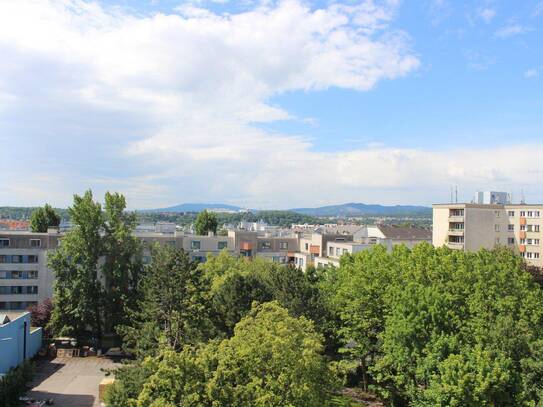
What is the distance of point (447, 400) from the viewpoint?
2733 cm

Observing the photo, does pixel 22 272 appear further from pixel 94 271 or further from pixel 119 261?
pixel 119 261

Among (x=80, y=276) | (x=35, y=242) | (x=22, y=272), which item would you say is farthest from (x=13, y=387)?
(x=35, y=242)

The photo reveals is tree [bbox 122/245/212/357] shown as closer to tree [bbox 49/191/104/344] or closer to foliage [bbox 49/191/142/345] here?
foliage [bbox 49/191/142/345]

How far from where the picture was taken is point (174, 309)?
35.2m

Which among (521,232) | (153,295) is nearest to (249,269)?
(153,295)

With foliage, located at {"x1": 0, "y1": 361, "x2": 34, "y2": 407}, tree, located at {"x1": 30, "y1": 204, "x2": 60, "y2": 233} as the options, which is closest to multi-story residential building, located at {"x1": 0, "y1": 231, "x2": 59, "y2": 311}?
tree, located at {"x1": 30, "y1": 204, "x2": 60, "y2": 233}

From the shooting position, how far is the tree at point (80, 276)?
51062mm

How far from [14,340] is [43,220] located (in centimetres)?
4092

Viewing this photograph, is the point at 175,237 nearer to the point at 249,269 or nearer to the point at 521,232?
the point at 249,269

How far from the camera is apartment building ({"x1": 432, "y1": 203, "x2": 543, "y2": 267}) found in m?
73.4

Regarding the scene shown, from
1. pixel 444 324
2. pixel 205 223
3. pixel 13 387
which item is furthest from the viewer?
pixel 205 223

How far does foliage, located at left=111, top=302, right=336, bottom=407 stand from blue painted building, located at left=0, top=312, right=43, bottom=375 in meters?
19.6

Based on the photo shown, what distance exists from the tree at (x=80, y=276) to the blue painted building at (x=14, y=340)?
12.2ft

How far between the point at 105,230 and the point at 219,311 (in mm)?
19483
